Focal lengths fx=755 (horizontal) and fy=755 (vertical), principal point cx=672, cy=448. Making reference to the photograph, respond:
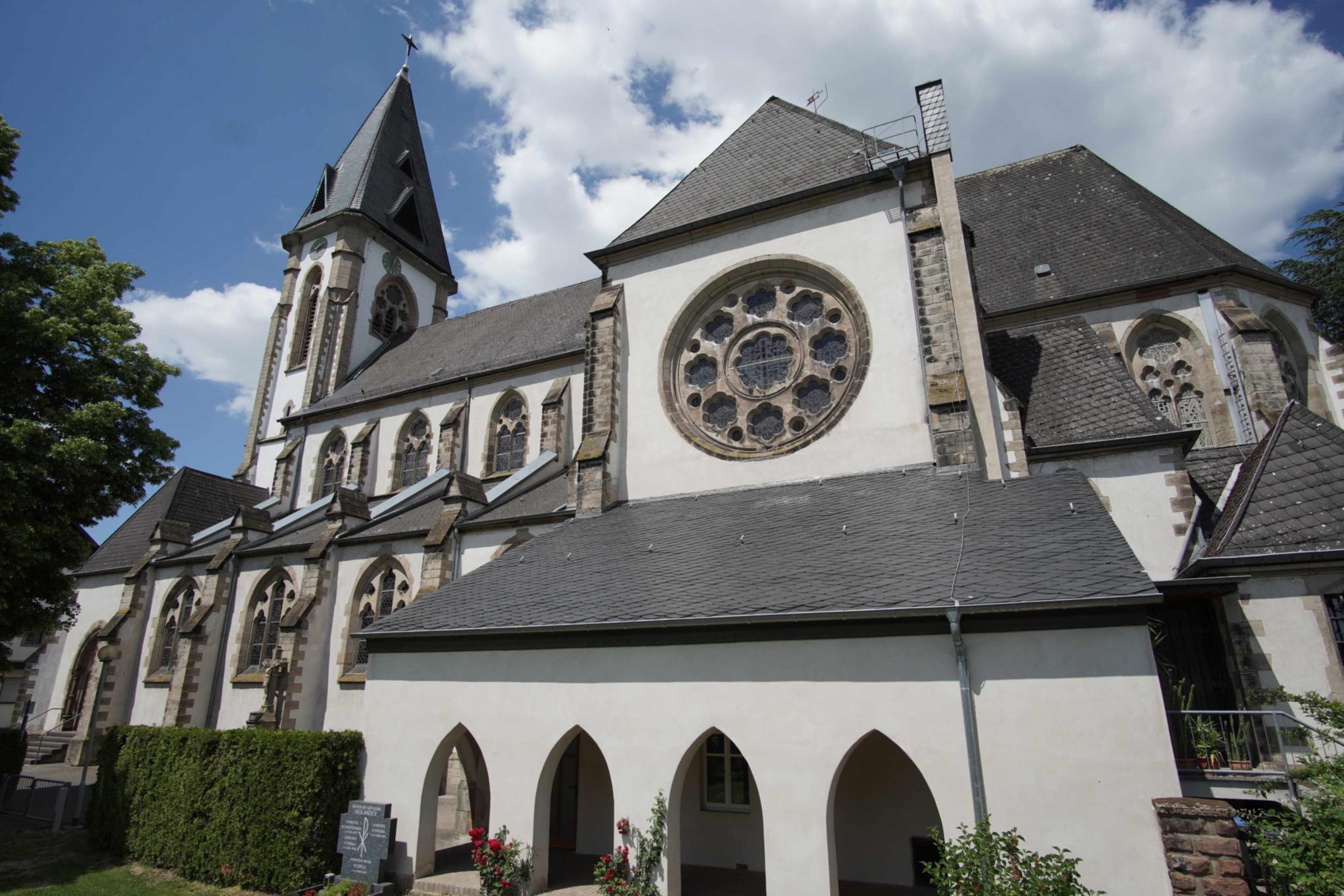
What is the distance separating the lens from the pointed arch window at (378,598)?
16047 mm

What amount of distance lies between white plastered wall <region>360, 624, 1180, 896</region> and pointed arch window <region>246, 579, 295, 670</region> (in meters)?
10.2

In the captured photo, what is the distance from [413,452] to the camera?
71.5ft

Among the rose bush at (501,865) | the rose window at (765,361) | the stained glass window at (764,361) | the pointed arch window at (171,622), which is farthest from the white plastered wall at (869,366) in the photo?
the pointed arch window at (171,622)

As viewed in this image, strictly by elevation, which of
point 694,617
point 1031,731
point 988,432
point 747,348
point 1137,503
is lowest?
point 1031,731

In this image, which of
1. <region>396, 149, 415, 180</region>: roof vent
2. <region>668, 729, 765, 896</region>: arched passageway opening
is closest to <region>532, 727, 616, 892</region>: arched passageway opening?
<region>668, 729, 765, 896</region>: arched passageway opening

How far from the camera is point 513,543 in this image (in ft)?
46.3

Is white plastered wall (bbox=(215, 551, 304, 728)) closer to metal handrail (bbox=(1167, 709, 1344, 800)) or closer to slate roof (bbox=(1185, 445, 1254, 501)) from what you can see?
metal handrail (bbox=(1167, 709, 1344, 800))

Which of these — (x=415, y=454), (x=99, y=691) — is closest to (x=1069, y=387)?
(x=415, y=454)

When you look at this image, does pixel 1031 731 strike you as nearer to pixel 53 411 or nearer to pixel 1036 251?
pixel 1036 251

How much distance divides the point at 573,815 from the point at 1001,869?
23.5 feet

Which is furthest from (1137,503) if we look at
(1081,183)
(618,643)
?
(1081,183)

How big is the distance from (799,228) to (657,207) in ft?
10.8

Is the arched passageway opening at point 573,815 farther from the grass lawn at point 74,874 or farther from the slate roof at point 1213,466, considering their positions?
the slate roof at point 1213,466

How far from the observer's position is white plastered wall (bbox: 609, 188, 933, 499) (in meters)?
11.1
